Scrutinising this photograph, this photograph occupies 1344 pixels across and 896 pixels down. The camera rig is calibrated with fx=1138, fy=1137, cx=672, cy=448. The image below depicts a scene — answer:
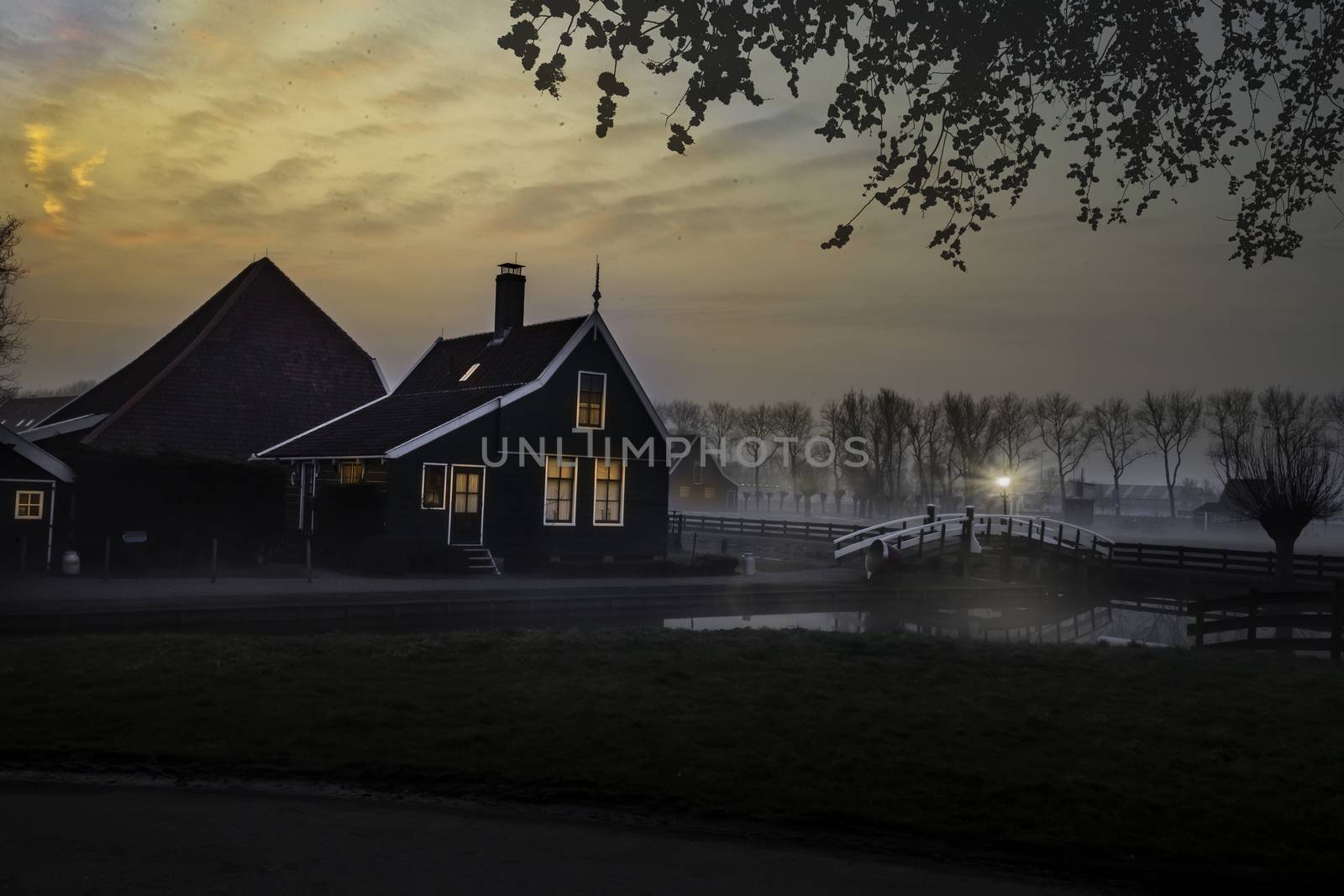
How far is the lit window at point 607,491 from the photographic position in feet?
122

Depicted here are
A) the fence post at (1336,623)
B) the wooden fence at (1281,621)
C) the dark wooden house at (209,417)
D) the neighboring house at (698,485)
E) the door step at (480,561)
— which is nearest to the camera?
the fence post at (1336,623)

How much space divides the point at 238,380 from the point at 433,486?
10.9 m

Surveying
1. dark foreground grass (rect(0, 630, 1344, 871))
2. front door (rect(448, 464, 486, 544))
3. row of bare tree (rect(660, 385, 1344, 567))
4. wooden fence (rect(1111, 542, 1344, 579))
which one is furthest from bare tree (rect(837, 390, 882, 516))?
dark foreground grass (rect(0, 630, 1344, 871))

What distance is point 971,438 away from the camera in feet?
342

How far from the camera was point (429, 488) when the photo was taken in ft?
111

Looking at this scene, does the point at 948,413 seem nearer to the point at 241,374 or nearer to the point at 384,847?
the point at 241,374

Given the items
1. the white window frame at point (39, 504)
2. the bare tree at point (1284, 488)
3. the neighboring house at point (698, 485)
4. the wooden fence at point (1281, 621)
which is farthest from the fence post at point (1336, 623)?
the neighboring house at point (698, 485)

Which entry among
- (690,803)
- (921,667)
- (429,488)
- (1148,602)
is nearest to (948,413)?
(1148,602)

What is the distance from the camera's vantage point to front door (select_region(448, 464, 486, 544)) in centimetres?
3422

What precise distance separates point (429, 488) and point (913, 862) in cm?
2783

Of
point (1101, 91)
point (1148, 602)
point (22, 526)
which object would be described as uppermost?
point (1101, 91)

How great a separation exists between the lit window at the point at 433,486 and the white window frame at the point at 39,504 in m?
9.84

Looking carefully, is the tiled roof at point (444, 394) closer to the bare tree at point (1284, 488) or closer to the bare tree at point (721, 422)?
the bare tree at point (1284, 488)

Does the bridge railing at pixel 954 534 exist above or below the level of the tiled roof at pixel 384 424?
below
